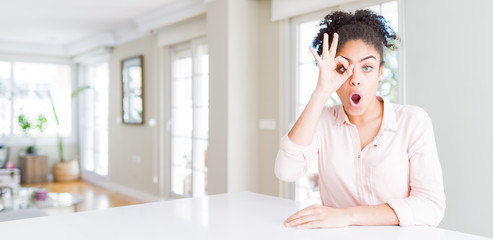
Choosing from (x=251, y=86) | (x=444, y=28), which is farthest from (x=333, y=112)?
(x=251, y=86)

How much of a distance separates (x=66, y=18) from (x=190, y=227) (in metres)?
5.19

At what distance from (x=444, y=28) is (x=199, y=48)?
2.84 m

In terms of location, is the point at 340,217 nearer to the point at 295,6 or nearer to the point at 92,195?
the point at 295,6

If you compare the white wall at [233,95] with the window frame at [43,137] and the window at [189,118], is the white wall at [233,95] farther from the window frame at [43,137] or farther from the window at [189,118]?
the window frame at [43,137]

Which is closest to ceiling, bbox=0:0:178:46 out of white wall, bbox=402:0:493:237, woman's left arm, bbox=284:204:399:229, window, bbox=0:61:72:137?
window, bbox=0:61:72:137

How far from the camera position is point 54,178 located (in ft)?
24.7

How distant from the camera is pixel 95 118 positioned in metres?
7.34

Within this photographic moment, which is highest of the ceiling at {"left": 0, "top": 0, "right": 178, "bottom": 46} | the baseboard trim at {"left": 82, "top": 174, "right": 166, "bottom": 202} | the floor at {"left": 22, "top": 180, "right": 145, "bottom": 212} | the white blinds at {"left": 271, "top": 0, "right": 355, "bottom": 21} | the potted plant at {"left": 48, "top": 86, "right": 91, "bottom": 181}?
the ceiling at {"left": 0, "top": 0, "right": 178, "bottom": 46}

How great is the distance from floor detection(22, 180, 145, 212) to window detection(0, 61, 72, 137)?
114 cm

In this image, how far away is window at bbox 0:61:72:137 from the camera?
7.22m

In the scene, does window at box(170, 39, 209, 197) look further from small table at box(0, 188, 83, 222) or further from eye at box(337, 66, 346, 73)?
eye at box(337, 66, 346, 73)

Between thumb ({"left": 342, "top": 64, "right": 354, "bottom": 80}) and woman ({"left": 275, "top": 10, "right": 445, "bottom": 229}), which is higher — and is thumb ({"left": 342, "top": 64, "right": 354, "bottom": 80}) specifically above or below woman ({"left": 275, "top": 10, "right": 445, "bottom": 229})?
above

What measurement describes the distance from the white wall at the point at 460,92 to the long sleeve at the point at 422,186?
153 centimetres

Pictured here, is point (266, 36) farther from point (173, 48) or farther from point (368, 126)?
point (368, 126)
